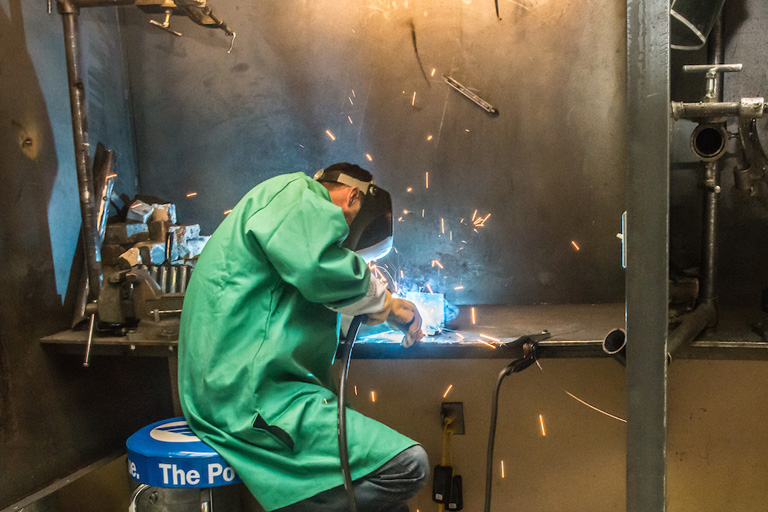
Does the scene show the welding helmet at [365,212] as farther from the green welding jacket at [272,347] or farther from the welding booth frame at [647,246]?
the welding booth frame at [647,246]

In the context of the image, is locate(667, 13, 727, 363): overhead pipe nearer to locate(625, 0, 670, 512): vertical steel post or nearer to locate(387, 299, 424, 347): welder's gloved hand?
locate(625, 0, 670, 512): vertical steel post

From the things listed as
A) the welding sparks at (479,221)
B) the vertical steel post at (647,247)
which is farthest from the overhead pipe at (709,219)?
the welding sparks at (479,221)

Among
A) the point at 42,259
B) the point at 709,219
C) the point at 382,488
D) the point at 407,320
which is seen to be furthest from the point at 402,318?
the point at 42,259

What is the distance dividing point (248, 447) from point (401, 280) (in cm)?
122

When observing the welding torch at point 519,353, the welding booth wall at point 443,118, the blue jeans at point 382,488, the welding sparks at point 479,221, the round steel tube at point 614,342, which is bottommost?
the blue jeans at point 382,488

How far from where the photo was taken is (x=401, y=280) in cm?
247

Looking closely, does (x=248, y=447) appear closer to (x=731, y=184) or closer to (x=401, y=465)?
(x=401, y=465)

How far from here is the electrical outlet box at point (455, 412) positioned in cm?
233

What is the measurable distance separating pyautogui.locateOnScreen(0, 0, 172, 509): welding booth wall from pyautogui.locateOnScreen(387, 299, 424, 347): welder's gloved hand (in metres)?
1.36

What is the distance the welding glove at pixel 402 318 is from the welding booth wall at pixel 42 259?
1321 millimetres

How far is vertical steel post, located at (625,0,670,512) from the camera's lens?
37.2 inches

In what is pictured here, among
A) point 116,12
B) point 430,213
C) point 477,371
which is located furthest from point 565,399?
point 116,12

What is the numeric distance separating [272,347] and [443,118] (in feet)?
4.45

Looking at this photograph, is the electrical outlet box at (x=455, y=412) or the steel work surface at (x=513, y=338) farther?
the electrical outlet box at (x=455, y=412)
